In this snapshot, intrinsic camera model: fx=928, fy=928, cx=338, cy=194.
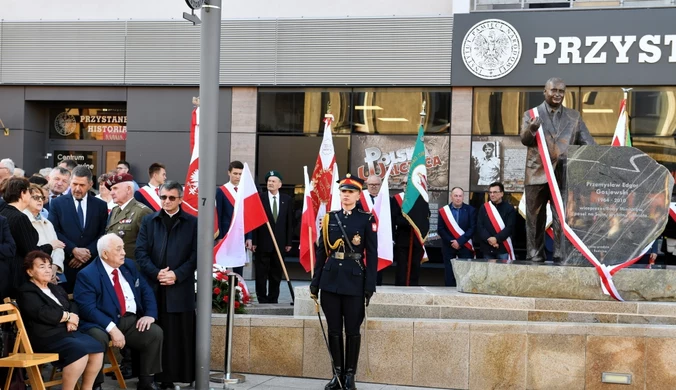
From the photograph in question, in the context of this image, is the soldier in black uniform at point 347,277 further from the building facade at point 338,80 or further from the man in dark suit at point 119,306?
the building facade at point 338,80

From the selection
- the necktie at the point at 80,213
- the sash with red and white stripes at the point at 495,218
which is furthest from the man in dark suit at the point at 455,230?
the necktie at the point at 80,213

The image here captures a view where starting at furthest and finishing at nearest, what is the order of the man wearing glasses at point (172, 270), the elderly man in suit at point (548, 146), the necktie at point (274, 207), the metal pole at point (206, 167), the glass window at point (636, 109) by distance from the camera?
the glass window at point (636, 109) → the necktie at point (274, 207) → the elderly man in suit at point (548, 146) → the man wearing glasses at point (172, 270) → the metal pole at point (206, 167)

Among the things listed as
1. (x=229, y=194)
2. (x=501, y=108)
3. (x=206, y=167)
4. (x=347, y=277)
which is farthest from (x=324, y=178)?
(x=501, y=108)

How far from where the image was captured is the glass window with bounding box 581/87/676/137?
51.9ft

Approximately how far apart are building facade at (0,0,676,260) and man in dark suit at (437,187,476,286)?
8.17ft

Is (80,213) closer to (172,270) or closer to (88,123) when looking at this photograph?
(172,270)

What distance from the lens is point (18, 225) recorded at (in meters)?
7.91

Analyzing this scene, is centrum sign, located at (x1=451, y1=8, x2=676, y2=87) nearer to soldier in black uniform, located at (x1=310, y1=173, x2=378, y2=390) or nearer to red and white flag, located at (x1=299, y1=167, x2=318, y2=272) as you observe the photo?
red and white flag, located at (x1=299, y1=167, x2=318, y2=272)

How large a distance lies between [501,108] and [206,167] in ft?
29.9

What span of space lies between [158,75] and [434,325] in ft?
34.3

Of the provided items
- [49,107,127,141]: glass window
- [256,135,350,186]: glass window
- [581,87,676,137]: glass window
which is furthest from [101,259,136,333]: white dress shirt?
[49,107,127,141]: glass window

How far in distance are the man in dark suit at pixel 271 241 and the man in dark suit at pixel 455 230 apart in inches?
103

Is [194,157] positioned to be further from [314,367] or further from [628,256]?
[628,256]

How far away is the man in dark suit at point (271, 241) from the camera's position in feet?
39.6
